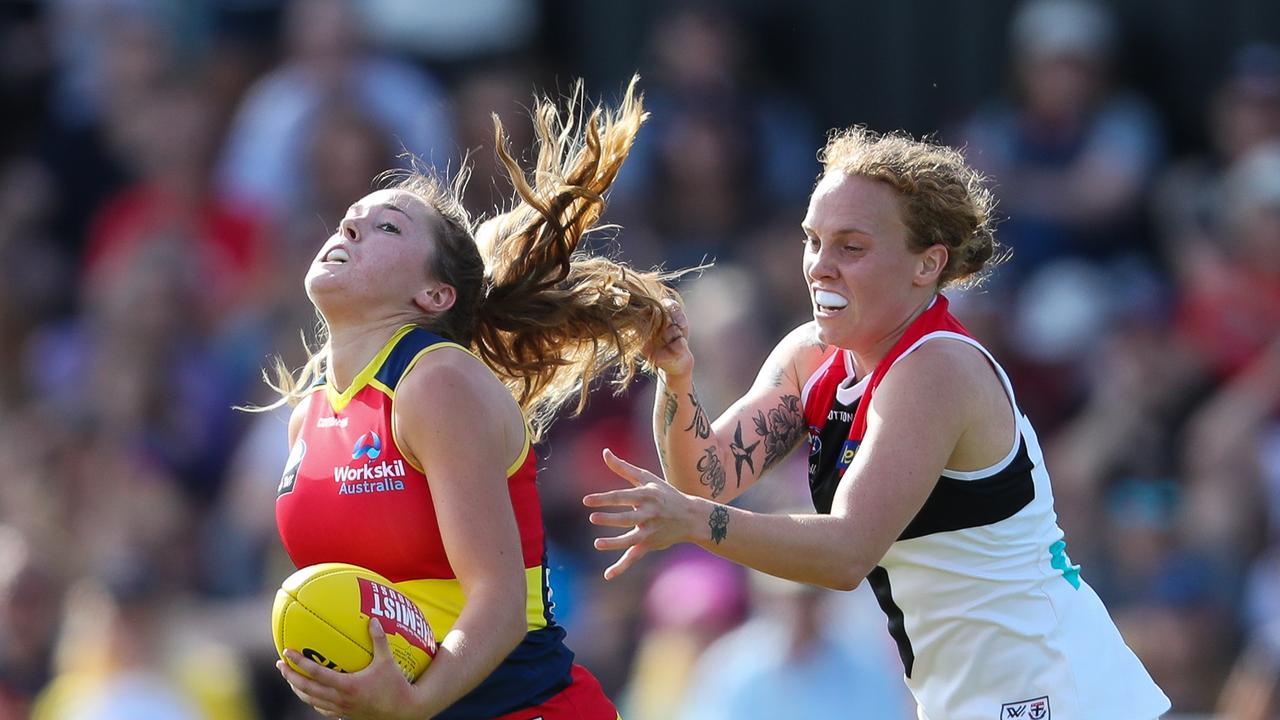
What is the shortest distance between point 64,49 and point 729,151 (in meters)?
3.79

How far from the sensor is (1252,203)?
830 centimetres

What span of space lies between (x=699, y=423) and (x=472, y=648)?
1.00 meters

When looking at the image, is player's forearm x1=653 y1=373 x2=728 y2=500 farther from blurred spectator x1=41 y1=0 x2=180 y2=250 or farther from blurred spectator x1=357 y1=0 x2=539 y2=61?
blurred spectator x1=41 y1=0 x2=180 y2=250

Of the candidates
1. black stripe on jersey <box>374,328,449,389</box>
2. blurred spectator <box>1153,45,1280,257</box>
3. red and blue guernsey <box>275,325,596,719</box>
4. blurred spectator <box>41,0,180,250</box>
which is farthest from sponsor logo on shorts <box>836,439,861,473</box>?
blurred spectator <box>41,0,180,250</box>

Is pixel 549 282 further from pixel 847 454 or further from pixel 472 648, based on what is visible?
pixel 472 648

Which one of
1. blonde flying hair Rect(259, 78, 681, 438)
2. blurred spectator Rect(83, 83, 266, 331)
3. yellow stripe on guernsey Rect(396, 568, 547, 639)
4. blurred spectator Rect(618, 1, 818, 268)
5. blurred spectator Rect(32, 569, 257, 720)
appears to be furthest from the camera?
blurred spectator Rect(618, 1, 818, 268)

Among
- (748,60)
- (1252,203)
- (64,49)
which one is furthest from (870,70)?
(64,49)

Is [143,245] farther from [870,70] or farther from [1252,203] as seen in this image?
[1252,203]

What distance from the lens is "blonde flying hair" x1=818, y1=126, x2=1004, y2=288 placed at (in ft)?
13.7

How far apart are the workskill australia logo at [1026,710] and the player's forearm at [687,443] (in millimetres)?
868

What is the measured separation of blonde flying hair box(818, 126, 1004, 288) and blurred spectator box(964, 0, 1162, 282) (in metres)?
4.38

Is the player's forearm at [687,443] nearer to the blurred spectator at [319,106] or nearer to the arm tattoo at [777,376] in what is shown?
the arm tattoo at [777,376]

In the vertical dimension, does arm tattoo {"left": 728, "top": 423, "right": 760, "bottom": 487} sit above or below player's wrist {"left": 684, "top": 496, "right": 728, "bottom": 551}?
below

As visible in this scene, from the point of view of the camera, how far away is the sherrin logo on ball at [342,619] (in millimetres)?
3570
